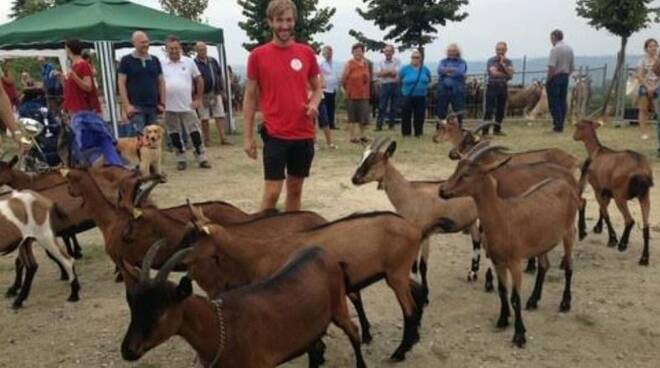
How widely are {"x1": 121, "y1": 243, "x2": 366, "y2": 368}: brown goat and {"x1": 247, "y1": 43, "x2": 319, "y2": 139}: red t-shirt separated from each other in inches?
72.4

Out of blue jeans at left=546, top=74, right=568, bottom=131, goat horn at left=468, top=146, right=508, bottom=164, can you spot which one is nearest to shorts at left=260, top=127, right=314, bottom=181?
goat horn at left=468, top=146, right=508, bottom=164

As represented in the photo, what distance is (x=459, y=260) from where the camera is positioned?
672 centimetres

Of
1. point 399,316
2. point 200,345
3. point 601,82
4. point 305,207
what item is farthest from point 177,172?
point 601,82

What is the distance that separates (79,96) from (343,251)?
5.27 m

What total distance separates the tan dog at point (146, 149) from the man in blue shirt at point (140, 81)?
329 millimetres

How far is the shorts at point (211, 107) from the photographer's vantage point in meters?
14.2

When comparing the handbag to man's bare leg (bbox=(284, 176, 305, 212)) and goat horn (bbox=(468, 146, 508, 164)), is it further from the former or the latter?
goat horn (bbox=(468, 146, 508, 164))

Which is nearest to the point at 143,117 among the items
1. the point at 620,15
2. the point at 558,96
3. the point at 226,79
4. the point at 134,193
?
the point at 134,193

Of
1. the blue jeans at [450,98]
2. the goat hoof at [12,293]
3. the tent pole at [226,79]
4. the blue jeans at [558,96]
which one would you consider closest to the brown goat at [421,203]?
the goat hoof at [12,293]

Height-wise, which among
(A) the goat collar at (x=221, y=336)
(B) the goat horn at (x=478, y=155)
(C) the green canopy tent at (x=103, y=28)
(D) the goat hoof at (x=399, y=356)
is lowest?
(D) the goat hoof at (x=399, y=356)

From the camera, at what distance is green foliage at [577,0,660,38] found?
1977 cm

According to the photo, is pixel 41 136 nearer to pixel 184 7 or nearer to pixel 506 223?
pixel 506 223

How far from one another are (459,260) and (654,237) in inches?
91.3

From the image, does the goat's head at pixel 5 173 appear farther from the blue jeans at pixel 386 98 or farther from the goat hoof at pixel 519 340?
the blue jeans at pixel 386 98
